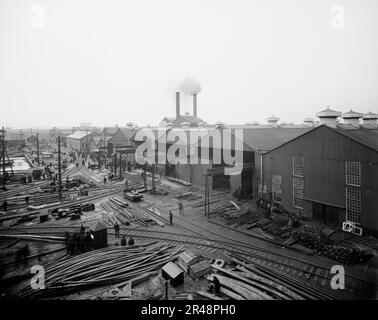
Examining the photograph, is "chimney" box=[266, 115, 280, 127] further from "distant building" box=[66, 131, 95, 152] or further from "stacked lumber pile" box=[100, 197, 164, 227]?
"distant building" box=[66, 131, 95, 152]

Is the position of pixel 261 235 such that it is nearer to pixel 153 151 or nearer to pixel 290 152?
pixel 290 152

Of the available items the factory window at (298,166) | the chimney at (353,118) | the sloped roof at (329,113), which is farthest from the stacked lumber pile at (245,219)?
the chimney at (353,118)

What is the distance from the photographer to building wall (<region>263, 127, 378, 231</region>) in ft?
58.7

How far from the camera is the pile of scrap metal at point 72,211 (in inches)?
933

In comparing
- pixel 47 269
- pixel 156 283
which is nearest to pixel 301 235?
pixel 156 283

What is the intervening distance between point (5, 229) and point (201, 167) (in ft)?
70.7

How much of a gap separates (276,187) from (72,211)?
19.0 meters

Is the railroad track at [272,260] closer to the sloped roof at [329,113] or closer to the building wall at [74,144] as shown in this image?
the sloped roof at [329,113]

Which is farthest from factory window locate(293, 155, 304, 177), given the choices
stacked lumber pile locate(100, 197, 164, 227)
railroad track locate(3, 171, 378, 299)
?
stacked lumber pile locate(100, 197, 164, 227)

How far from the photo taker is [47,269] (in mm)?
14297

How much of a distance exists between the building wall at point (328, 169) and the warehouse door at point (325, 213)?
0.40 m

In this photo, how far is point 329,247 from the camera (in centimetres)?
1599

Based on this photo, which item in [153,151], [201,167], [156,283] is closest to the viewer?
[156,283]

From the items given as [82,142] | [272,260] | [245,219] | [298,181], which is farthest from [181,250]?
[82,142]
